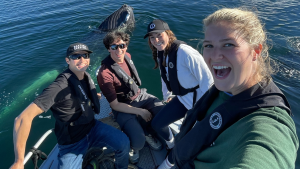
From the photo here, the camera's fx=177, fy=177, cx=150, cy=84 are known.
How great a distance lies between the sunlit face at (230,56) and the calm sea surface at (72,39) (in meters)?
2.28

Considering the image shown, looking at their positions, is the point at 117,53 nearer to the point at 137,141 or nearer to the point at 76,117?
the point at 76,117

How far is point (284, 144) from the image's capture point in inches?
44.6

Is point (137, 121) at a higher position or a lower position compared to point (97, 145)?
higher

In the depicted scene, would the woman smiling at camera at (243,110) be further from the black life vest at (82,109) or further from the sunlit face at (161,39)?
the black life vest at (82,109)

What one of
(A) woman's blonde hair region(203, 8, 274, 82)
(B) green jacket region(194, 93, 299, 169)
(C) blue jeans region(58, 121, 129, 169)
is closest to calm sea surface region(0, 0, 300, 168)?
(C) blue jeans region(58, 121, 129, 169)

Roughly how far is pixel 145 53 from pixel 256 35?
6.69 metres

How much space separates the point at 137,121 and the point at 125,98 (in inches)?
23.3

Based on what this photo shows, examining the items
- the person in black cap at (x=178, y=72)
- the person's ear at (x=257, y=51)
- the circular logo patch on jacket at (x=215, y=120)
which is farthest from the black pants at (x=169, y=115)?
the person's ear at (x=257, y=51)

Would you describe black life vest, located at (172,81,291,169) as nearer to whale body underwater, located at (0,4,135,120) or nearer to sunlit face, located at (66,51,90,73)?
sunlit face, located at (66,51,90,73)

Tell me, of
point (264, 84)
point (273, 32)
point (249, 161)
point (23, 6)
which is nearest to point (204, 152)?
point (249, 161)

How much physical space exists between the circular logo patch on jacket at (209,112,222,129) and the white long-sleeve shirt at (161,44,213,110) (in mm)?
1291

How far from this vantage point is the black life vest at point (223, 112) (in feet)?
4.21

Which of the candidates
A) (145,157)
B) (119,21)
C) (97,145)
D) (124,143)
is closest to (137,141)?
(124,143)

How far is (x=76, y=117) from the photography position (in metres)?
3.07
